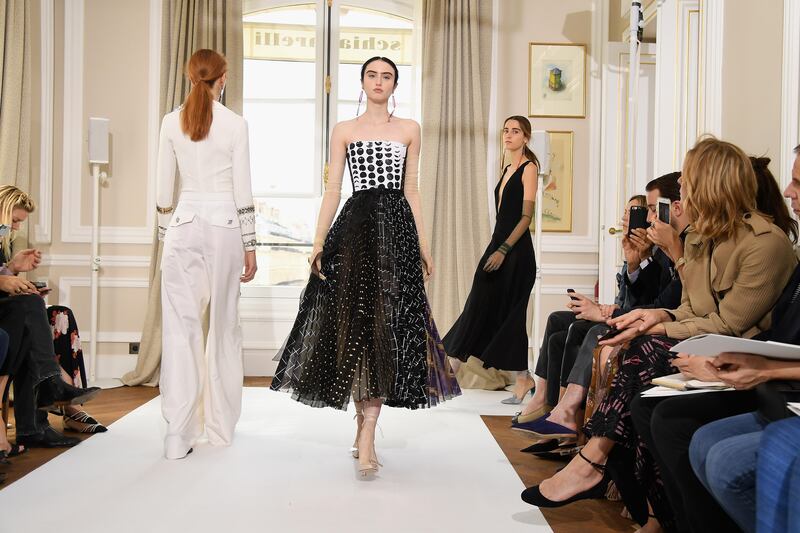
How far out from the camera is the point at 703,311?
2.45 meters

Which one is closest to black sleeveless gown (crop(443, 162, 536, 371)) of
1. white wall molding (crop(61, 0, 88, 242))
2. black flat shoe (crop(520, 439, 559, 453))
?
black flat shoe (crop(520, 439, 559, 453))

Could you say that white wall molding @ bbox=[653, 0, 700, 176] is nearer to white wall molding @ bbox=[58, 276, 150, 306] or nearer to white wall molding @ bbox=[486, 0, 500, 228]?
white wall molding @ bbox=[486, 0, 500, 228]

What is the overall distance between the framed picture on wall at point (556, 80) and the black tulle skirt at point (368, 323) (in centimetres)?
289

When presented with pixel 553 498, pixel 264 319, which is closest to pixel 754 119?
pixel 553 498

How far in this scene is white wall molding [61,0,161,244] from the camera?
571 centimetres

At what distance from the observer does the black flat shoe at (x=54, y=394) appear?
3400 millimetres

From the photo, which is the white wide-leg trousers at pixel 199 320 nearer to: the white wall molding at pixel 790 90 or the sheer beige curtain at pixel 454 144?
the white wall molding at pixel 790 90

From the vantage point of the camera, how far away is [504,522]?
2.48 meters

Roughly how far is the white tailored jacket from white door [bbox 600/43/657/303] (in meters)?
2.75

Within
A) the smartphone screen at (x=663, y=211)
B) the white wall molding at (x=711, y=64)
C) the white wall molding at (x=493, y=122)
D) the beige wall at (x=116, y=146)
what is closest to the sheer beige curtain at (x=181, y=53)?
the beige wall at (x=116, y=146)

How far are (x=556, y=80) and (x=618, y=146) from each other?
0.69m

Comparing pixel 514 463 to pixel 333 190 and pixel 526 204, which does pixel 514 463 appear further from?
pixel 526 204

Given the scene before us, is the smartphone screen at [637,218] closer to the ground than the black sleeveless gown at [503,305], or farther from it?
farther from it

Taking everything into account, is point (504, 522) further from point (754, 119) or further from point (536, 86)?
point (536, 86)
